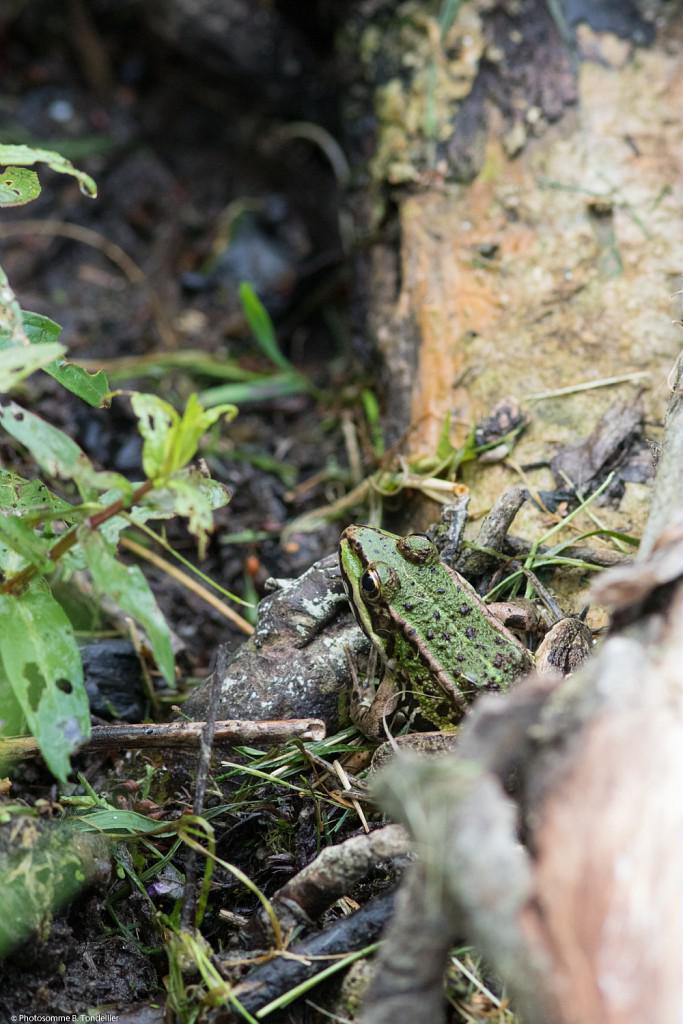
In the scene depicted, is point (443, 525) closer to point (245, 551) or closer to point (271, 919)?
point (245, 551)

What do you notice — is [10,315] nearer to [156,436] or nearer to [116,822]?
[156,436]

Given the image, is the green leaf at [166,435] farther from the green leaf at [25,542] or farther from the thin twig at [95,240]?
the thin twig at [95,240]

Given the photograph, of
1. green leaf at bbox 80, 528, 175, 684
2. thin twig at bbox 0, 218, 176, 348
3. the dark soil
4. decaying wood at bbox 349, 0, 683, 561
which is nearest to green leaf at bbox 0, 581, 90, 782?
green leaf at bbox 80, 528, 175, 684

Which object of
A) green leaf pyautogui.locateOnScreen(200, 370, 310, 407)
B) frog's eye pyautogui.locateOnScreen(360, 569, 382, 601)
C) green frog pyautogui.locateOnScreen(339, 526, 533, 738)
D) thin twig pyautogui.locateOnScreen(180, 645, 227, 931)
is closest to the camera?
thin twig pyautogui.locateOnScreen(180, 645, 227, 931)

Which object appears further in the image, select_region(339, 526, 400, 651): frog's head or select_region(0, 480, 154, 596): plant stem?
select_region(339, 526, 400, 651): frog's head

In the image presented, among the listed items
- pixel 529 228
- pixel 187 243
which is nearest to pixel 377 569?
pixel 529 228

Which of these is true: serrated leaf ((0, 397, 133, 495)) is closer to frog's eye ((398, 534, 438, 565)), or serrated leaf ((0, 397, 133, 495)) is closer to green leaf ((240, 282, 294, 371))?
frog's eye ((398, 534, 438, 565))
